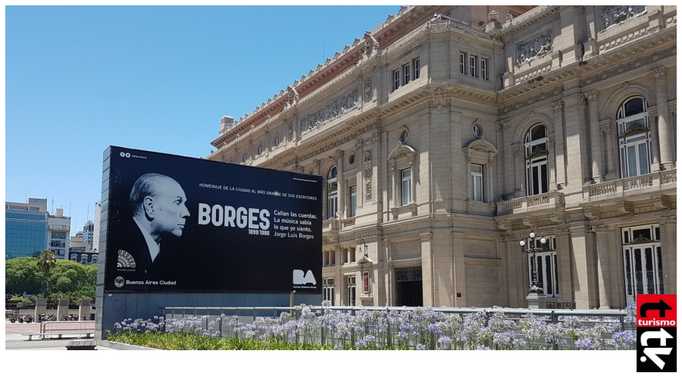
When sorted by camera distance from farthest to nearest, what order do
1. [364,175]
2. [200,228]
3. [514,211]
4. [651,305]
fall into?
1. [364,175]
2. [514,211]
3. [200,228]
4. [651,305]

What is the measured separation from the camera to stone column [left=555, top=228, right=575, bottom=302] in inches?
1334

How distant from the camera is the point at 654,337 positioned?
12383 millimetres

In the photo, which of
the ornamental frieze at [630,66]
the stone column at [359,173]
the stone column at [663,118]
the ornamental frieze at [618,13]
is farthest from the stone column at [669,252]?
the stone column at [359,173]

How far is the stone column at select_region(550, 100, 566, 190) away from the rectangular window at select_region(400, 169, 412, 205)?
937 cm

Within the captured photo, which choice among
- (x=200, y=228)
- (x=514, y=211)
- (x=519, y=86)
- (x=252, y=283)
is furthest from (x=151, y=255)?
(x=519, y=86)

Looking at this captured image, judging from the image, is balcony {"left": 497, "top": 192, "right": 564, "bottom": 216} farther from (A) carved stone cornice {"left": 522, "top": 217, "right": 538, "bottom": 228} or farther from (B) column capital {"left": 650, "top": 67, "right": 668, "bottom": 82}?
(B) column capital {"left": 650, "top": 67, "right": 668, "bottom": 82}

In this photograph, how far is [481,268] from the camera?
3812 cm

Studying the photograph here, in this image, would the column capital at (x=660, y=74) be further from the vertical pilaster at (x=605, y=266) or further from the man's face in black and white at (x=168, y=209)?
the man's face in black and white at (x=168, y=209)

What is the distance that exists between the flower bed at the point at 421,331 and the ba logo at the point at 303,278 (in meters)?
8.70

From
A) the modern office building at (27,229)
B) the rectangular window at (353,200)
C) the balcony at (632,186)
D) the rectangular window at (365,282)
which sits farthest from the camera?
the modern office building at (27,229)

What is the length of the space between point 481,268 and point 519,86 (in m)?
10.9

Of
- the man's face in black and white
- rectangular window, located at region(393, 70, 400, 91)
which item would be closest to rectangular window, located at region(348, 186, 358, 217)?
rectangular window, located at region(393, 70, 400, 91)

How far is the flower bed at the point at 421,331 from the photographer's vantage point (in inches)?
543

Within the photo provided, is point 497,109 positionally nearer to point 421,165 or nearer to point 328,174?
point 421,165
